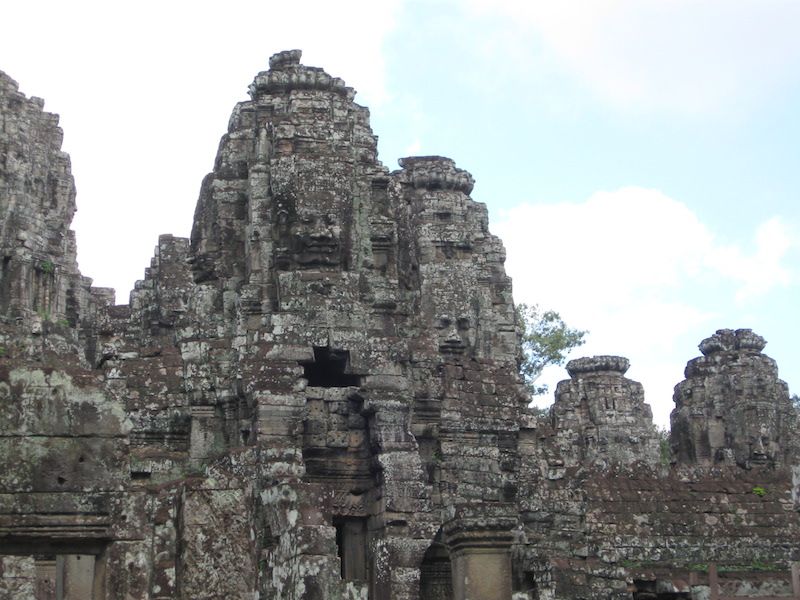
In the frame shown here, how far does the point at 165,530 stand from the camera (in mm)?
8977

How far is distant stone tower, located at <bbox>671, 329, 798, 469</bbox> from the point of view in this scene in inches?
1188

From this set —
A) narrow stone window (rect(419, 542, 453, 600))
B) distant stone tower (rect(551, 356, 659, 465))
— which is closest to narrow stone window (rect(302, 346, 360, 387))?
narrow stone window (rect(419, 542, 453, 600))

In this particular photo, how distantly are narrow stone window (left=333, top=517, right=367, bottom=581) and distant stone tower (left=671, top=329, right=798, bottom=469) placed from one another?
13.8 metres

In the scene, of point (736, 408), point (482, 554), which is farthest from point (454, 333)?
point (482, 554)

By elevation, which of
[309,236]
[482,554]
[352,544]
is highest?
[309,236]

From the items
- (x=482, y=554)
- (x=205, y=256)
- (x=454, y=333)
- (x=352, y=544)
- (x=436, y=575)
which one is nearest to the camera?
(x=482, y=554)

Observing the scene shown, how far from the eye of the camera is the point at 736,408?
30.5 m

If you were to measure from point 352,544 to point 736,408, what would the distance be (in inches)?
593

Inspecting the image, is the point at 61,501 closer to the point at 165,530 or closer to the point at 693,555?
the point at 165,530

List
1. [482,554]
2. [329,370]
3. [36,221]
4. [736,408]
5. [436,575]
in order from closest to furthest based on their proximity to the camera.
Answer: [482,554] < [436,575] < [329,370] < [736,408] < [36,221]

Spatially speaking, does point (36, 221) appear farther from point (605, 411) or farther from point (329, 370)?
point (329, 370)

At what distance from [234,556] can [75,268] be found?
3037 centimetres

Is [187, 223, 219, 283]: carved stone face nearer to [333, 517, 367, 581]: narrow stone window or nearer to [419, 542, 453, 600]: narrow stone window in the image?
[333, 517, 367, 581]: narrow stone window

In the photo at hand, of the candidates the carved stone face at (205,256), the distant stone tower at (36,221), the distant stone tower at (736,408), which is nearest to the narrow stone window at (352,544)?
the carved stone face at (205,256)
